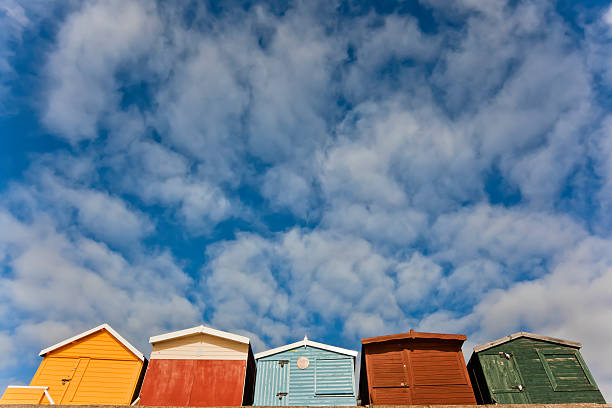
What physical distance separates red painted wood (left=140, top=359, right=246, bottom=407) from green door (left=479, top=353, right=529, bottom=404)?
38.5ft

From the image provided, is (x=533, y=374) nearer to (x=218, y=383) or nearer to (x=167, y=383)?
(x=218, y=383)

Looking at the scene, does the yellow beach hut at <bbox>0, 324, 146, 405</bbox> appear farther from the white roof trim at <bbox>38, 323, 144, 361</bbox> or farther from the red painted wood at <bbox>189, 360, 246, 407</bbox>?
the red painted wood at <bbox>189, 360, 246, 407</bbox>

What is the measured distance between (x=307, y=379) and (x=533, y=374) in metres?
10.7

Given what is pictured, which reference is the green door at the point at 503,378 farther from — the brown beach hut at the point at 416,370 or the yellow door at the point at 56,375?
the yellow door at the point at 56,375

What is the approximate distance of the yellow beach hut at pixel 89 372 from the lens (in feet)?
58.4

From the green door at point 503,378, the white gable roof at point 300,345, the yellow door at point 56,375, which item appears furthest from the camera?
the white gable roof at point 300,345

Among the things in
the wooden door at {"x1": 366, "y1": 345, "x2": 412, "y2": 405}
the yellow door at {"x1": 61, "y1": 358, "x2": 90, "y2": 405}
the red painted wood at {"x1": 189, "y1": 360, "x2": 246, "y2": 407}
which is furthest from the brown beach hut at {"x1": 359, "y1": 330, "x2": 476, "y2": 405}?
the yellow door at {"x1": 61, "y1": 358, "x2": 90, "y2": 405}

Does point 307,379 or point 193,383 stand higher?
point 307,379

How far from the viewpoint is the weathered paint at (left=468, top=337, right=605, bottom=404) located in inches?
678

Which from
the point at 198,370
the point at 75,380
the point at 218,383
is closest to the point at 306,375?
the point at 218,383

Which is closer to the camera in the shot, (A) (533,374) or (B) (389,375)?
(A) (533,374)

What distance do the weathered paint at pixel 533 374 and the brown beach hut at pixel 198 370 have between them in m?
11.7

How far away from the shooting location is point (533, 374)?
17781mm

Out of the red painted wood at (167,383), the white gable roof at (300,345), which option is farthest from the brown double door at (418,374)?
the red painted wood at (167,383)
